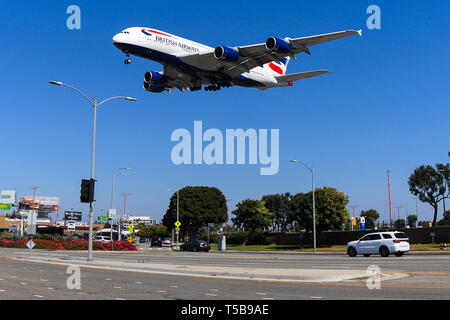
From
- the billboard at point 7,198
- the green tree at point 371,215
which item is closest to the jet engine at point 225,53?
the green tree at point 371,215

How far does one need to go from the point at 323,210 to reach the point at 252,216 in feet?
71.5

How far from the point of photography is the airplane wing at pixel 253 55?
105 ft

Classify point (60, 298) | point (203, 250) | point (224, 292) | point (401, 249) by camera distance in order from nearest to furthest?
point (60, 298) < point (224, 292) < point (401, 249) < point (203, 250)

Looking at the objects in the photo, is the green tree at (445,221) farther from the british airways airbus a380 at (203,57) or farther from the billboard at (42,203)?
the billboard at (42,203)

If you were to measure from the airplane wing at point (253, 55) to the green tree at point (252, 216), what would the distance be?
142 feet

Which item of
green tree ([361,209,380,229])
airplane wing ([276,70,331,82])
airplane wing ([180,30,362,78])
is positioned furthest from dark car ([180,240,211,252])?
green tree ([361,209,380,229])

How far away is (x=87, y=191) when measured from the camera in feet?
83.2

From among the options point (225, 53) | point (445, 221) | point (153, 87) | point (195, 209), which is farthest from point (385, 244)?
point (445, 221)

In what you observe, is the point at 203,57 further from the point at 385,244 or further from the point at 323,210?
the point at 323,210

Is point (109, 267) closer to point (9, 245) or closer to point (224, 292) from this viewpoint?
point (224, 292)
